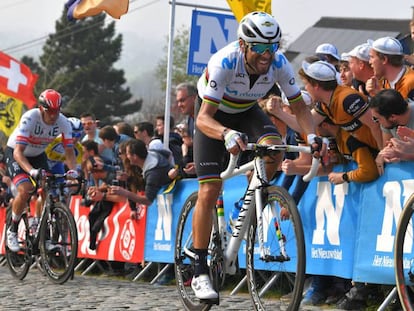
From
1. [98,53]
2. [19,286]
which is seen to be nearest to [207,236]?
[19,286]

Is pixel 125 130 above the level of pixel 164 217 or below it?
above

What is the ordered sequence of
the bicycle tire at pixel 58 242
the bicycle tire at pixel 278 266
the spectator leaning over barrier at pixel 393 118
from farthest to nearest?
the bicycle tire at pixel 58 242, the spectator leaning over barrier at pixel 393 118, the bicycle tire at pixel 278 266

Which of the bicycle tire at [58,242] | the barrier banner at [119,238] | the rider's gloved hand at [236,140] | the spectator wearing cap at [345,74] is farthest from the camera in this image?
the barrier banner at [119,238]

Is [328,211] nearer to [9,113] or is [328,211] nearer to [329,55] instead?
[329,55]

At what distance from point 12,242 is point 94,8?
4.00 meters

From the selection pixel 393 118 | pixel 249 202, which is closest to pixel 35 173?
pixel 249 202

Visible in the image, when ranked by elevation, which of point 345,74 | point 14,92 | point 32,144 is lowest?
point 32,144

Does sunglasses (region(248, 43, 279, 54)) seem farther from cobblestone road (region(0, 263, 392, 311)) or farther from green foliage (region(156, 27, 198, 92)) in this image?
green foliage (region(156, 27, 198, 92))

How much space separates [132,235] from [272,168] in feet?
18.5

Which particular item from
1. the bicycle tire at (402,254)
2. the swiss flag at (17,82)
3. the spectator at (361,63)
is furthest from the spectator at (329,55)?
the swiss flag at (17,82)

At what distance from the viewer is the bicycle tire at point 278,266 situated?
6.02 m

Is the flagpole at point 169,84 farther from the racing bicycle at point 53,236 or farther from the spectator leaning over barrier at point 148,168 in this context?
the racing bicycle at point 53,236

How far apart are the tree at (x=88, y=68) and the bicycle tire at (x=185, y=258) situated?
8100 centimetres

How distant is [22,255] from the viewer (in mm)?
12062
